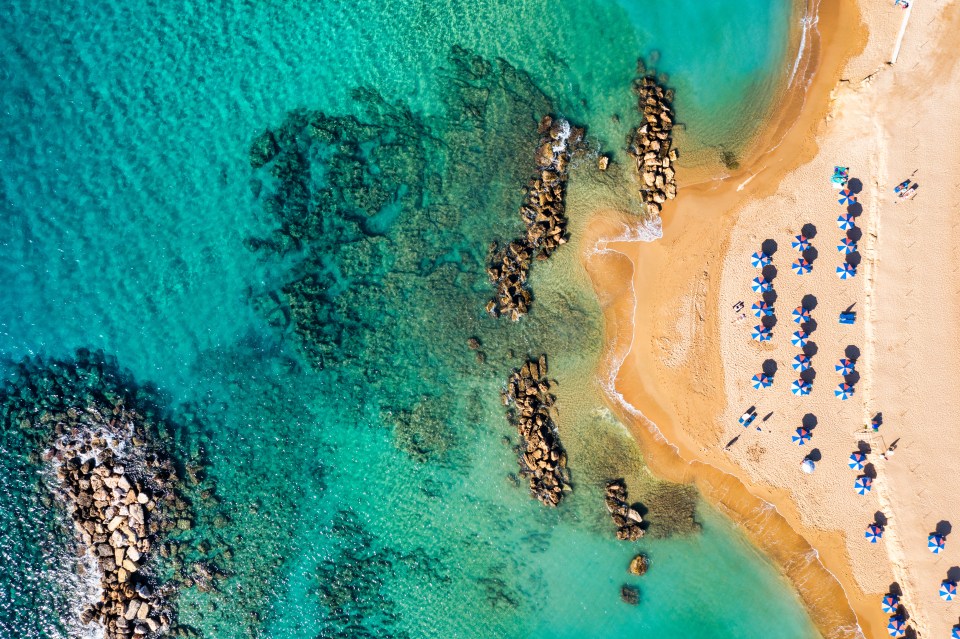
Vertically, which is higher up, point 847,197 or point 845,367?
point 847,197

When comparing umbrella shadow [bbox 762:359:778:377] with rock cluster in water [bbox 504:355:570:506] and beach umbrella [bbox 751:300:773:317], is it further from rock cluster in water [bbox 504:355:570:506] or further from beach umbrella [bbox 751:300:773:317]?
rock cluster in water [bbox 504:355:570:506]

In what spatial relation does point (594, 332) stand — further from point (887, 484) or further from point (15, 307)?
point (15, 307)

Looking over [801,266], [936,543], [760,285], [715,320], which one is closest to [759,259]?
[760,285]

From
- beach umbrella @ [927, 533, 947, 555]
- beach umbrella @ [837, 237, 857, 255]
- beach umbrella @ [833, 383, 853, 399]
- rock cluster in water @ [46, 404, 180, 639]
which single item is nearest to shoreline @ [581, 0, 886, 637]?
beach umbrella @ [927, 533, 947, 555]

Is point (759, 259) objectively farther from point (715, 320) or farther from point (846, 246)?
point (846, 246)

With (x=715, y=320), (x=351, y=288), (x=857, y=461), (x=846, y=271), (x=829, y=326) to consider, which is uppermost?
(x=846, y=271)
